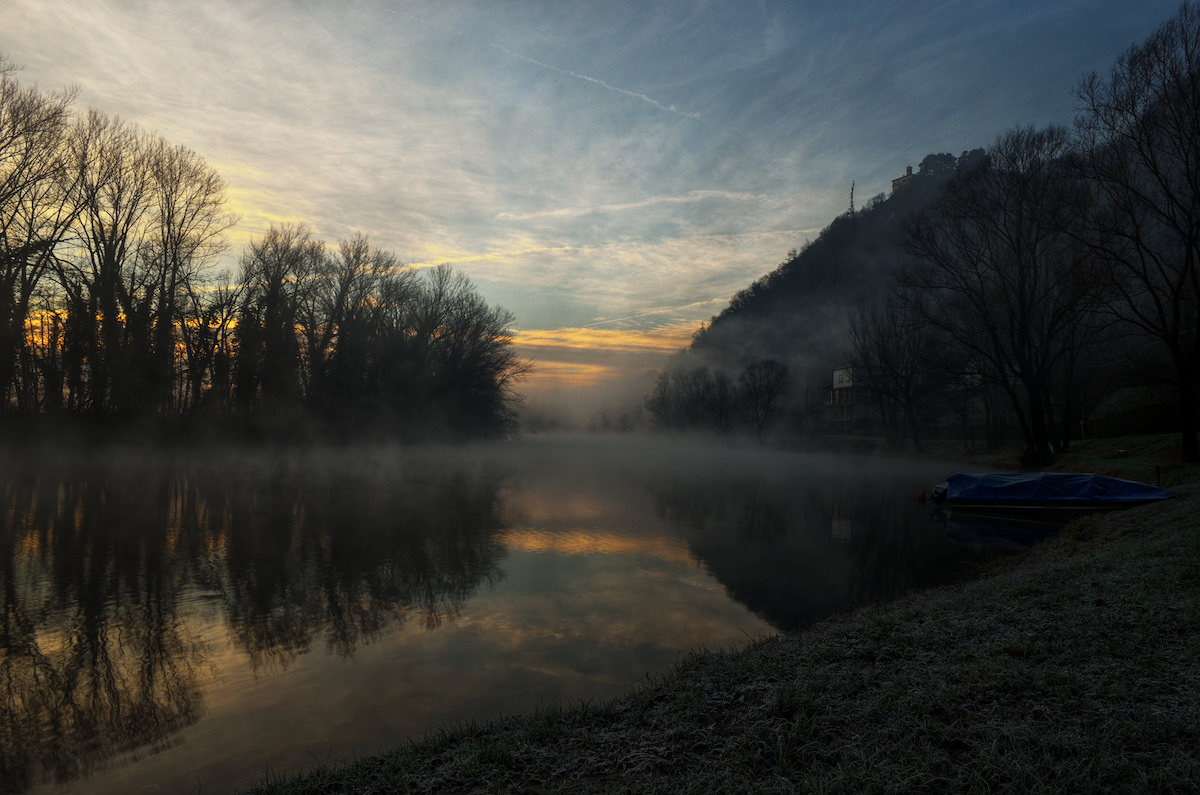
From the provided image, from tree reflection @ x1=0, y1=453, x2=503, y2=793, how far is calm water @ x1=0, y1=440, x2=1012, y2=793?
5 cm

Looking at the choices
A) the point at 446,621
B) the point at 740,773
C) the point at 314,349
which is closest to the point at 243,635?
the point at 446,621

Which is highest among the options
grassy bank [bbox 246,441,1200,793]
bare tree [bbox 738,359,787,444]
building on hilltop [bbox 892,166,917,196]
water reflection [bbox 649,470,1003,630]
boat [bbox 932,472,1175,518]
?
building on hilltop [bbox 892,166,917,196]

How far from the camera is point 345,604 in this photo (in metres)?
11.4

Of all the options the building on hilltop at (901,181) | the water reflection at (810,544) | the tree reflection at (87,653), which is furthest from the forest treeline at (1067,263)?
the building on hilltop at (901,181)

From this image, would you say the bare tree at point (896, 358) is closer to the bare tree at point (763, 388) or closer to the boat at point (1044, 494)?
the bare tree at point (763, 388)

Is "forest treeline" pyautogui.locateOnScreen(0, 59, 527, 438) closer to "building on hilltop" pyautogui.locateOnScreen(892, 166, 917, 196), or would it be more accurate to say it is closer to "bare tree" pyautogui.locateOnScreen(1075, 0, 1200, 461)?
"bare tree" pyautogui.locateOnScreen(1075, 0, 1200, 461)

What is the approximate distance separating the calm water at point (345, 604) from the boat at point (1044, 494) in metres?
3.28

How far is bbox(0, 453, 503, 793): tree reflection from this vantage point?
6914mm

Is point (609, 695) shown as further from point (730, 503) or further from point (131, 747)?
point (730, 503)

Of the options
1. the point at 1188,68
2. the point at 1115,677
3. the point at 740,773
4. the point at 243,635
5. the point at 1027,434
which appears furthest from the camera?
the point at 1027,434

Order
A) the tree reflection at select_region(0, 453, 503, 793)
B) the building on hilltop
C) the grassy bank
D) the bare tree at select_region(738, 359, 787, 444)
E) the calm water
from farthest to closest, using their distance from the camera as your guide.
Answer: the building on hilltop < the bare tree at select_region(738, 359, 787, 444) < the tree reflection at select_region(0, 453, 503, 793) < the calm water < the grassy bank

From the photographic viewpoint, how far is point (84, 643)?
8938mm

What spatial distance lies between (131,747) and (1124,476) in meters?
31.6

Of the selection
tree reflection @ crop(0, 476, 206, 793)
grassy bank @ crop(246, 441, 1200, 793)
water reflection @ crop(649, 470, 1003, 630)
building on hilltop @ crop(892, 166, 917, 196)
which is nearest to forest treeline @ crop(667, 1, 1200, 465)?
water reflection @ crop(649, 470, 1003, 630)
